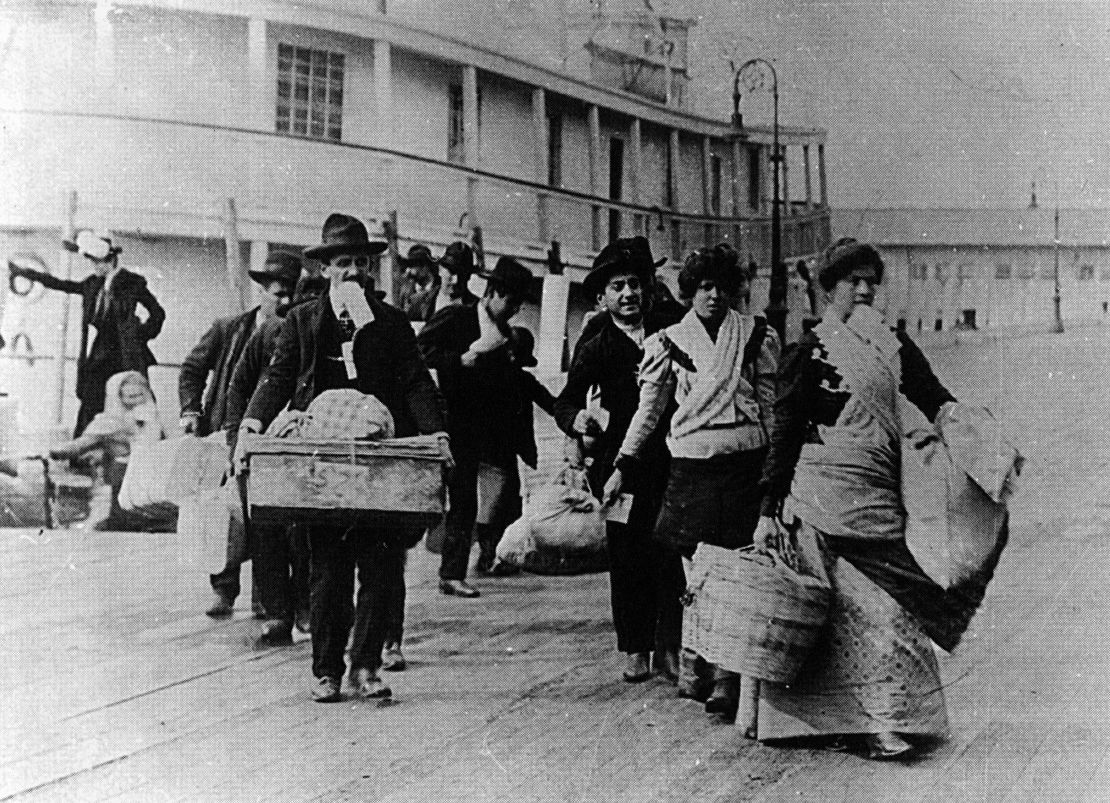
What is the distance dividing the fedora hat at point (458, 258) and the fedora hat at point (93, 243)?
1407 mm

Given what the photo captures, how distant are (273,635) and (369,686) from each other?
0.55m

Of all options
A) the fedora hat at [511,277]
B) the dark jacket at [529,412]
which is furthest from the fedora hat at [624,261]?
the dark jacket at [529,412]

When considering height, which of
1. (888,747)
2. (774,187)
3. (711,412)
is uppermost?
A: (774,187)

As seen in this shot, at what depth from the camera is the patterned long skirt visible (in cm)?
425

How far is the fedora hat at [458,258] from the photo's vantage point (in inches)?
198

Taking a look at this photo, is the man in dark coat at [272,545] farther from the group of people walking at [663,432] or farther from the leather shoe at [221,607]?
the leather shoe at [221,607]

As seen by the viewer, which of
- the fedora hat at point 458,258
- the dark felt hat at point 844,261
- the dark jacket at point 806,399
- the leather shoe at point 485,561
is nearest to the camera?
the dark jacket at point 806,399

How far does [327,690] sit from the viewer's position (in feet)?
14.8

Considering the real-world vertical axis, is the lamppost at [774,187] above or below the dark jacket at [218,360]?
above

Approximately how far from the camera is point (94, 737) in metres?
4.55

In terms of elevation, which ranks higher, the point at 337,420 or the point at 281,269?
the point at 281,269

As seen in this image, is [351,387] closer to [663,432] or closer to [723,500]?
[663,432]

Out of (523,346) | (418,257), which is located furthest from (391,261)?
(523,346)

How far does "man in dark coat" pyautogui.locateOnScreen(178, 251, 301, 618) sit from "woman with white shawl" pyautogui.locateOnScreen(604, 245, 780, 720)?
1.65 m
